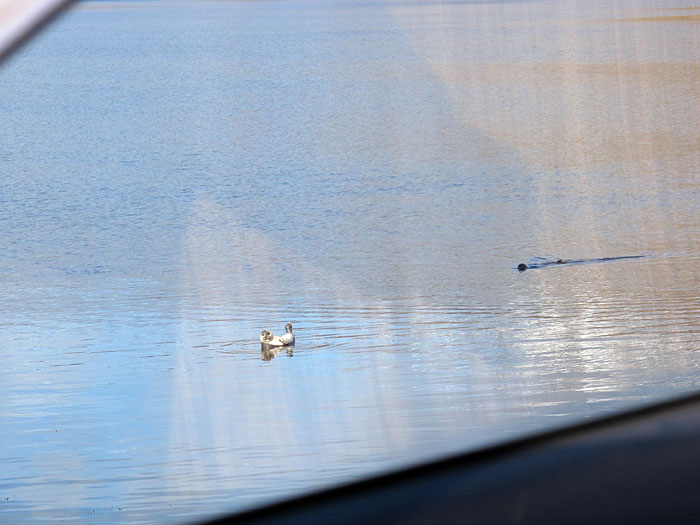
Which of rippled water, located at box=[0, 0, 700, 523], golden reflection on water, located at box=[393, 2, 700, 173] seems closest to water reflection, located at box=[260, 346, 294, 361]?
rippled water, located at box=[0, 0, 700, 523]

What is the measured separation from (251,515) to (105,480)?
72 cm

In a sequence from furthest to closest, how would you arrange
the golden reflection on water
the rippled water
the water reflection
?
1. the golden reflection on water
2. the water reflection
3. the rippled water

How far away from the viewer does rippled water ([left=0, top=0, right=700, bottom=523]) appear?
→ 4.06ft

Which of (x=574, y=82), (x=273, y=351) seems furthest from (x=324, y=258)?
(x=574, y=82)

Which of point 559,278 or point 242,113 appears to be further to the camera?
point 242,113

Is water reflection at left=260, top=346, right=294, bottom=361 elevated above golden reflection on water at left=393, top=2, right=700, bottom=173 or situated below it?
below

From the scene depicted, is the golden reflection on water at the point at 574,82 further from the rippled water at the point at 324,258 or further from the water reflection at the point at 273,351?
the water reflection at the point at 273,351

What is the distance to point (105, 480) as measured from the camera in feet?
4.05

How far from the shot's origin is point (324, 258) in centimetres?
291

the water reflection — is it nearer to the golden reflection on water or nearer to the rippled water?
the rippled water

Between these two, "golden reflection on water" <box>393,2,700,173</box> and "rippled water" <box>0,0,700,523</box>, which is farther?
"golden reflection on water" <box>393,2,700,173</box>

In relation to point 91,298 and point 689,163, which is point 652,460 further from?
point 689,163

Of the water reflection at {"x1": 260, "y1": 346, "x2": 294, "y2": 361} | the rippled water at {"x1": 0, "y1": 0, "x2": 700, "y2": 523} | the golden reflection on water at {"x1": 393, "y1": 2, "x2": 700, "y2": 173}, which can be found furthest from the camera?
the golden reflection on water at {"x1": 393, "y1": 2, "x2": 700, "y2": 173}

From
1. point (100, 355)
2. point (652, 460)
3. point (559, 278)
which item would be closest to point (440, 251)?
point (559, 278)
